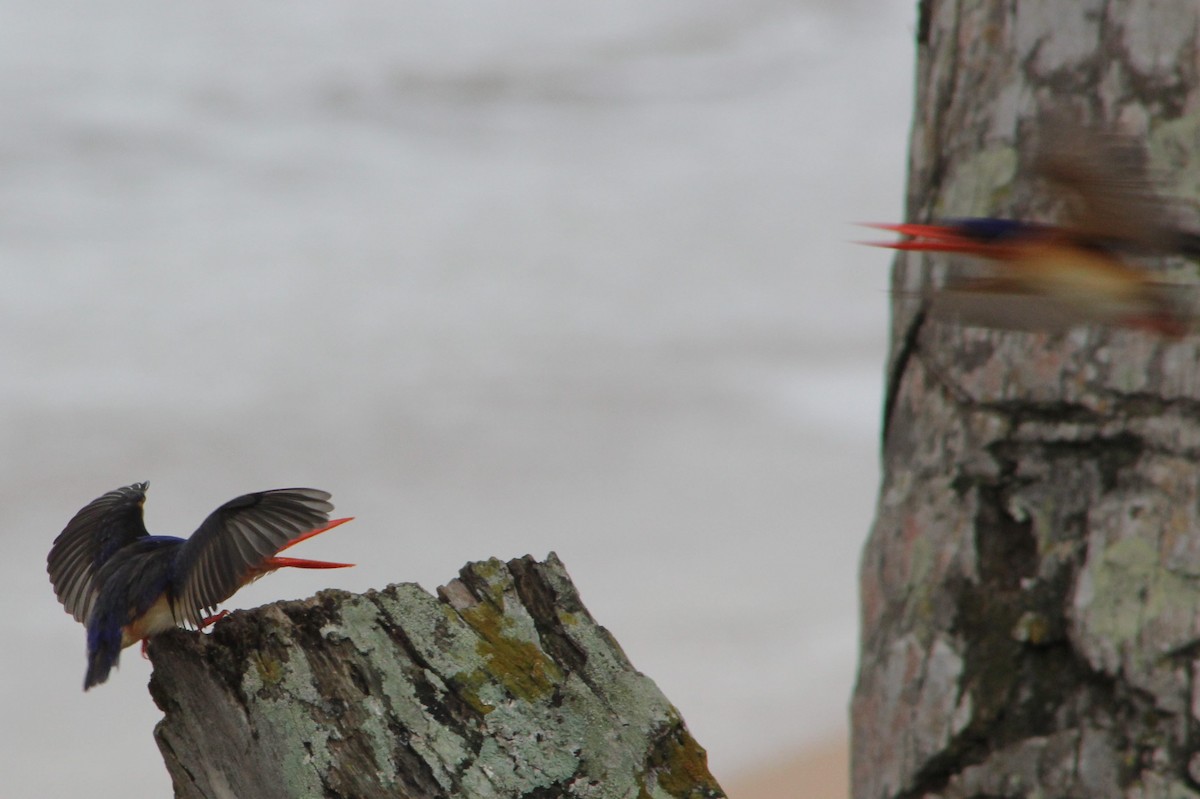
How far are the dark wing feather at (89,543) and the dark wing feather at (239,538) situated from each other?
0.43m

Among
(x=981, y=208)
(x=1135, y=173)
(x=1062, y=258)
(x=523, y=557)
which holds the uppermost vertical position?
(x=981, y=208)

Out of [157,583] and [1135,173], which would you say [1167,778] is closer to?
[1135,173]

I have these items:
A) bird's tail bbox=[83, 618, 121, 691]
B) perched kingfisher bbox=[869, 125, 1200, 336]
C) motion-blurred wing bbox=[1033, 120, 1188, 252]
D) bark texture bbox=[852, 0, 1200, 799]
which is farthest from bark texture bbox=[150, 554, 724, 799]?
bark texture bbox=[852, 0, 1200, 799]

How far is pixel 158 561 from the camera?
7.72 feet

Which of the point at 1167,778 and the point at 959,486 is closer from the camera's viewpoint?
the point at 1167,778

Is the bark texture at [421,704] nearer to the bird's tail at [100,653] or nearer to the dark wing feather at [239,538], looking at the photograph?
the dark wing feather at [239,538]

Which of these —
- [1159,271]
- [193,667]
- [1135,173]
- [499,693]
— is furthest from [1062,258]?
[193,667]

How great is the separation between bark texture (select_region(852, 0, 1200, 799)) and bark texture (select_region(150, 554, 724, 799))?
1221mm

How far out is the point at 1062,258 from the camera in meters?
1.96

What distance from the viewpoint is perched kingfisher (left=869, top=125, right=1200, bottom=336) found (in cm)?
190

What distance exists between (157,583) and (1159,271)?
2.14 metres

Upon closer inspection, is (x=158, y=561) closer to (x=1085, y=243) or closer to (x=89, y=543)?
(x=89, y=543)

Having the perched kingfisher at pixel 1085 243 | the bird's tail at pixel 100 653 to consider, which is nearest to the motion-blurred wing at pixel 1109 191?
the perched kingfisher at pixel 1085 243

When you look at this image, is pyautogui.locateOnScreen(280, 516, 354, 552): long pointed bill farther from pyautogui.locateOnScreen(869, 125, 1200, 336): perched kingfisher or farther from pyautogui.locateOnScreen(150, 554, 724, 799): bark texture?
pyautogui.locateOnScreen(869, 125, 1200, 336): perched kingfisher
